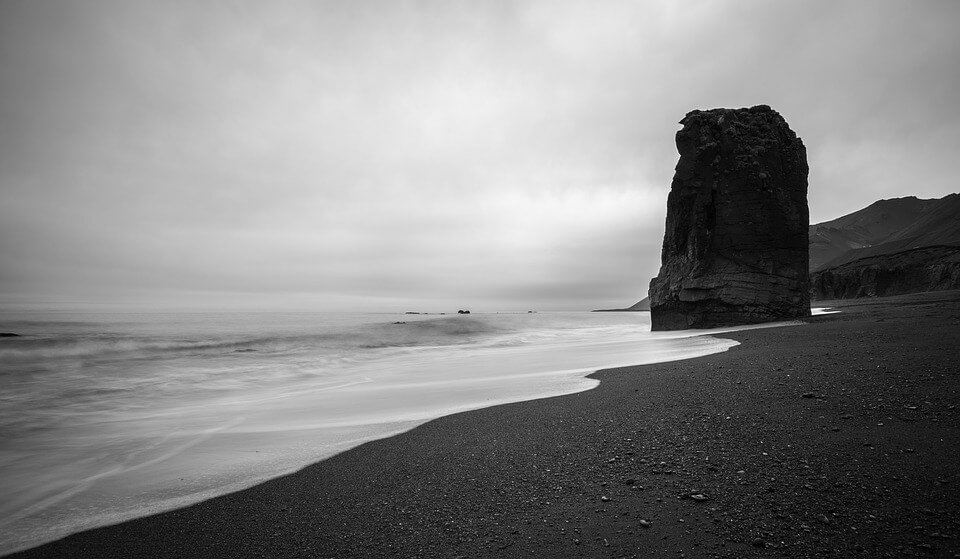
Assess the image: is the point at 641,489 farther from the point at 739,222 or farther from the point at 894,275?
the point at 894,275

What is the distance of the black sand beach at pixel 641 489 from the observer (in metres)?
1.99

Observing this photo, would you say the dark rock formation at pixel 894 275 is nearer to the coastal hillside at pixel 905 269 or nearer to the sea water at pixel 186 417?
the coastal hillside at pixel 905 269

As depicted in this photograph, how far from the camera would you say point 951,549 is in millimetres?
1712

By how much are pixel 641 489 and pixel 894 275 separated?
64.7 metres

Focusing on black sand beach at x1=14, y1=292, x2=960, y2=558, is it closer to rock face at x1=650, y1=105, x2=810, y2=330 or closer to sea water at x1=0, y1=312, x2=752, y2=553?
sea water at x1=0, y1=312, x2=752, y2=553

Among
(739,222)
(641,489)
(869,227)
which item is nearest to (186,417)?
(641,489)

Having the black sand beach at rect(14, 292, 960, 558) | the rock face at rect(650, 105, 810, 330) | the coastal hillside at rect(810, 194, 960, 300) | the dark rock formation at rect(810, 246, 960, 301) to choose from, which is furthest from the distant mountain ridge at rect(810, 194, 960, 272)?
the black sand beach at rect(14, 292, 960, 558)

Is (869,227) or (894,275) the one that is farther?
(869,227)

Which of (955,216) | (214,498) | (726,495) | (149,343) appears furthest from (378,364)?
(955,216)

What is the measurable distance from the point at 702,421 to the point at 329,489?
3274mm

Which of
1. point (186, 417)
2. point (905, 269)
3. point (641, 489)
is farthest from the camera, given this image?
point (905, 269)

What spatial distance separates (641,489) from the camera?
2502mm

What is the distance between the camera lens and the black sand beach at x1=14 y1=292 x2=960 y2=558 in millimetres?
1992

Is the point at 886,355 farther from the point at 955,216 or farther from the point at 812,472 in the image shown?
the point at 955,216
